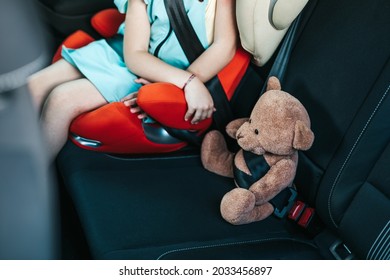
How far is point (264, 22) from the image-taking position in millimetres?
1172

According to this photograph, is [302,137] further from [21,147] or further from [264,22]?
[21,147]

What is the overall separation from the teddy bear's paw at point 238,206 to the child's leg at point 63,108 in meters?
0.39

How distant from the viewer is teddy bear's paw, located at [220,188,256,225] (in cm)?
106

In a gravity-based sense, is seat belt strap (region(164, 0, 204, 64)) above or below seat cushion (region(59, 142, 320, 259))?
above

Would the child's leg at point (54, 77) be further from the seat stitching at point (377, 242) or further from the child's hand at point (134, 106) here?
the seat stitching at point (377, 242)

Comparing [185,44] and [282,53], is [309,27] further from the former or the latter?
[185,44]

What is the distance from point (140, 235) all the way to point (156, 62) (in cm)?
40

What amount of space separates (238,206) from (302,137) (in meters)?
0.17

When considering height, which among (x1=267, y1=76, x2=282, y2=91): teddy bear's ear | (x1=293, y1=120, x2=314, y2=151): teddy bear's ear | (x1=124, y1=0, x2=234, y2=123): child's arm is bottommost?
(x1=124, y1=0, x2=234, y2=123): child's arm

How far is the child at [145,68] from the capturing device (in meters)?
1.23

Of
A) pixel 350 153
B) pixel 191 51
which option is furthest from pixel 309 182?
pixel 191 51

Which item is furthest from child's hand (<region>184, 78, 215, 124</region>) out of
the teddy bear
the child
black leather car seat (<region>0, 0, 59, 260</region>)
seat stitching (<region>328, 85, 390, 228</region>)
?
black leather car seat (<region>0, 0, 59, 260</region>)

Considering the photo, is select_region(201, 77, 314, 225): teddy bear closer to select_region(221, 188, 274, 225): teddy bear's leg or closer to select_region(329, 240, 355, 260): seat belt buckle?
select_region(221, 188, 274, 225): teddy bear's leg
